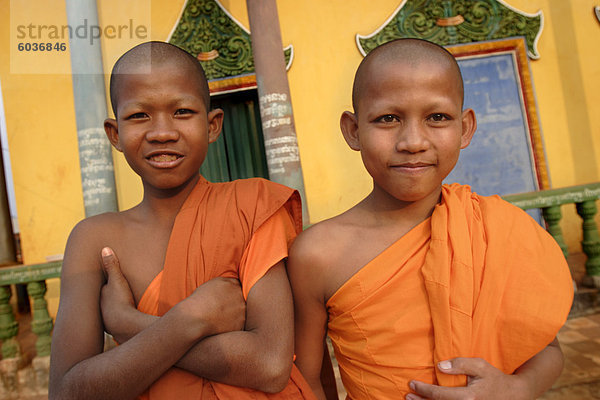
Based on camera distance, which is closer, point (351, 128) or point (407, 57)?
point (407, 57)

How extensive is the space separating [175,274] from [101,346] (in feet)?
0.92

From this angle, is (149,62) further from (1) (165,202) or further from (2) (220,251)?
(2) (220,251)

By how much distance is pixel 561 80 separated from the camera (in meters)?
5.39

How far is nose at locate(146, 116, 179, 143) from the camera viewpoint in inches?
Result: 47.4

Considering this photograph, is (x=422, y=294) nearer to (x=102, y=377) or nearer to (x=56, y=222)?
(x=102, y=377)

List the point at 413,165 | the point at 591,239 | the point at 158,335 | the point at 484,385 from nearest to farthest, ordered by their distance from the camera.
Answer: the point at 158,335 < the point at 484,385 < the point at 413,165 < the point at 591,239

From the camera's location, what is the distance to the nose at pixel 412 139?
118 centimetres

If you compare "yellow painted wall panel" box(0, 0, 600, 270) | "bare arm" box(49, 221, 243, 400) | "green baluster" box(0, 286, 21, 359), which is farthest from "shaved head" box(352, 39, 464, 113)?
"yellow painted wall panel" box(0, 0, 600, 270)

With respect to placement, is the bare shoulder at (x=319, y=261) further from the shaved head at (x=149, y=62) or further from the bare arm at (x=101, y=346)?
the shaved head at (x=149, y=62)

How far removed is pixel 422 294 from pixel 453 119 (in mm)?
551

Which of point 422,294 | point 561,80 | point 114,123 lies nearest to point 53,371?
point 114,123

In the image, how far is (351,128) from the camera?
142 centimetres


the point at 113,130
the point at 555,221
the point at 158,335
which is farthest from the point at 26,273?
the point at 555,221

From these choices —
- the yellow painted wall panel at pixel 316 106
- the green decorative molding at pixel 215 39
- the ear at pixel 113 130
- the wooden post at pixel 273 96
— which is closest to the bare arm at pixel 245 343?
the ear at pixel 113 130
